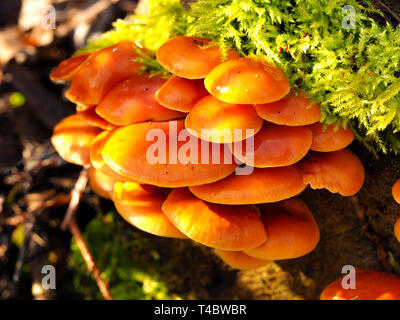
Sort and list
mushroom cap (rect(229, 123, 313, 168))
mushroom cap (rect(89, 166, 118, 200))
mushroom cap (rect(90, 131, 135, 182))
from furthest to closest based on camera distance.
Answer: mushroom cap (rect(89, 166, 118, 200)), mushroom cap (rect(90, 131, 135, 182)), mushroom cap (rect(229, 123, 313, 168))

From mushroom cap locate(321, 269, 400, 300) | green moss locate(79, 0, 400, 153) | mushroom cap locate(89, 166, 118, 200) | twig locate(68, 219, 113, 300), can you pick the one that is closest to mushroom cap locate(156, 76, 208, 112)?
green moss locate(79, 0, 400, 153)

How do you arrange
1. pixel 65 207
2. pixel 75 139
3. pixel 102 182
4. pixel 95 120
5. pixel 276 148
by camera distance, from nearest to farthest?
pixel 276 148
pixel 95 120
pixel 75 139
pixel 102 182
pixel 65 207

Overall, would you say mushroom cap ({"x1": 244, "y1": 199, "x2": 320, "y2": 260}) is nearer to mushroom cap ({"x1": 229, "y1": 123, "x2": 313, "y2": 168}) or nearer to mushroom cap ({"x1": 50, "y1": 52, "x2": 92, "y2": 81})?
mushroom cap ({"x1": 229, "y1": 123, "x2": 313, "y2": 168})

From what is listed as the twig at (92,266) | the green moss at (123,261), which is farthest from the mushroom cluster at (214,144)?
the green moss at (123,261)

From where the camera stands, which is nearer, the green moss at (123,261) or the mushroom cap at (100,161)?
the mushroom cap at (100,161)

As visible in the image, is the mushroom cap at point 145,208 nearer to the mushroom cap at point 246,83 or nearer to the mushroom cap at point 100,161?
the mushroom cap at point 100,161

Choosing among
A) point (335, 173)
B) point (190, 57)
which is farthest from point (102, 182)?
point (335, 173)

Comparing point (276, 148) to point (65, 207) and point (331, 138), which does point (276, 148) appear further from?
point (65, 207)
